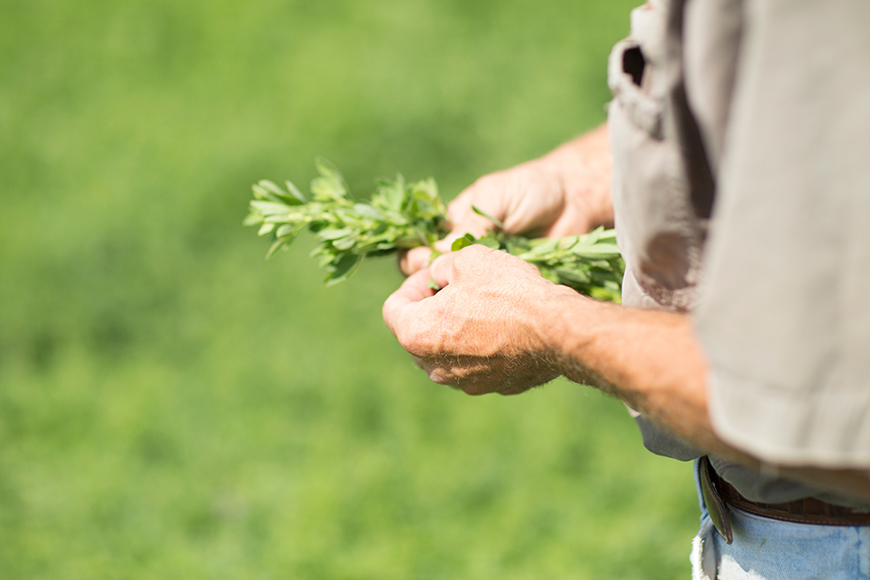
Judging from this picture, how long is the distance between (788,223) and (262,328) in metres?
3.56

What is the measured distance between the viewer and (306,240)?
4574 mm

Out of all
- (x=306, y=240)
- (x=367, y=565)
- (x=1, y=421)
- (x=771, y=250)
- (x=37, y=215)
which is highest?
(x=771, y=250)

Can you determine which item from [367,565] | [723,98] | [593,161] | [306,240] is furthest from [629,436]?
[723,98]

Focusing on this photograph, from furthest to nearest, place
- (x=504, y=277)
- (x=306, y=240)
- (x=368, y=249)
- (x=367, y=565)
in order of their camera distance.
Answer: (x=306, y=240)
(x=367, y=565)
(x=368, y=249)
(x=504, y=277)

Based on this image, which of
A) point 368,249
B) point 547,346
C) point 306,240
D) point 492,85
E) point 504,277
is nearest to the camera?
point 547,346

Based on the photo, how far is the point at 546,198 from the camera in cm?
198

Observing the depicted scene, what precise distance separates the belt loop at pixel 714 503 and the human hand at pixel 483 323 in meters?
0.30

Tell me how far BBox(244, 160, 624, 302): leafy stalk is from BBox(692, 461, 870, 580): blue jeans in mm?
713

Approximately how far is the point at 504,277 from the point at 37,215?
4243mm

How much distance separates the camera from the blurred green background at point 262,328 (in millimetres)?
3189

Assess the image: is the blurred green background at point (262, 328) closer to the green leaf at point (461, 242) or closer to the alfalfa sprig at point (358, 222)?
the alfalfa sprig at point (358, 222)

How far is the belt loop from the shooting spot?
4.18 feet

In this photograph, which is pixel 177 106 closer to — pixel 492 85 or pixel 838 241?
pixel 492 85

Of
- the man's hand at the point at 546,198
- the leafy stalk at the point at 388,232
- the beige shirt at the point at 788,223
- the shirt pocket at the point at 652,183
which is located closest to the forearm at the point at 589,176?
the man's hand at the point at 546,198
